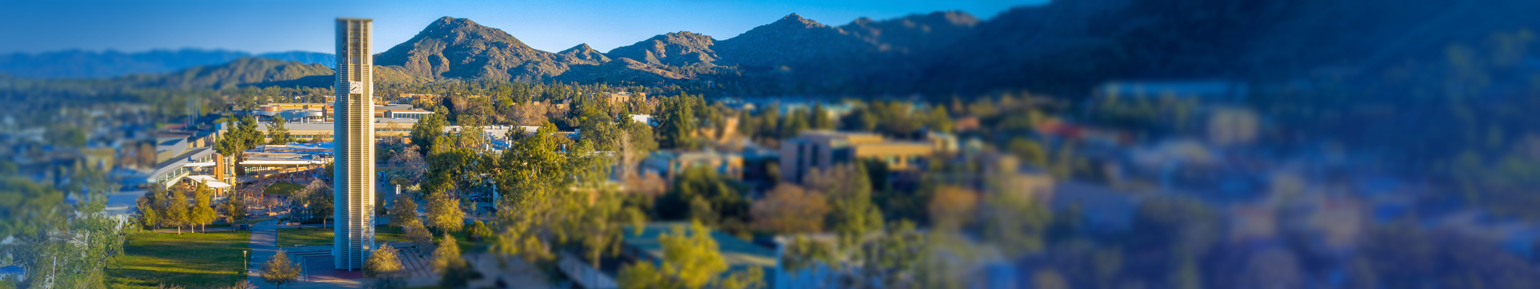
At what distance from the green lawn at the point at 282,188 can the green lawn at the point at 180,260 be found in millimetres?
5954

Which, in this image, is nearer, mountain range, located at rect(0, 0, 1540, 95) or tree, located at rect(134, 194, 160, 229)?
mountain range, located at rect(0, 0, 1540, 95)

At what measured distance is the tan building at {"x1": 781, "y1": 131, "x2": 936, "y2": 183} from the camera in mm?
6488

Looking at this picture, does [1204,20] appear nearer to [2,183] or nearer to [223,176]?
[2,183]

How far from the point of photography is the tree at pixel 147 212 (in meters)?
A: 25.6

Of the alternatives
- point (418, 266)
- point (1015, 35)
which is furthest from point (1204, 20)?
point (418, 266)

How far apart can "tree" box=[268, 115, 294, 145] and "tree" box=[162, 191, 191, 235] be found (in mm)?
20844

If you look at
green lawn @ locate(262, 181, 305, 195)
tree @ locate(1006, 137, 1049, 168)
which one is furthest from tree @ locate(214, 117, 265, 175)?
tree @ locate(1006, 137, 1049, 168)

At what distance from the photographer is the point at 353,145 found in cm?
2109

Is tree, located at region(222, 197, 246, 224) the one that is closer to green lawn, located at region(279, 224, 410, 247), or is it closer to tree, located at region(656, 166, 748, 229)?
green lawn, located at region(279, 224, 410, 247)

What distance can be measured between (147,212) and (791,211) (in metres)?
28.3

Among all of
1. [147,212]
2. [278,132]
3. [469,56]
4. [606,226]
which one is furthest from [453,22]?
[606,226]

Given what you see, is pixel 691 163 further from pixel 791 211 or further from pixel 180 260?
pixel 180 260

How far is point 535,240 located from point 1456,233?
8146mm

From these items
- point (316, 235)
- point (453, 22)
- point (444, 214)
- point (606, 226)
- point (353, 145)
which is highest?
point (453, 22)
